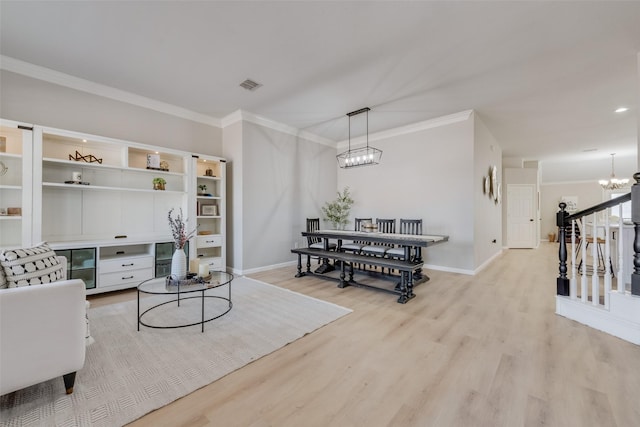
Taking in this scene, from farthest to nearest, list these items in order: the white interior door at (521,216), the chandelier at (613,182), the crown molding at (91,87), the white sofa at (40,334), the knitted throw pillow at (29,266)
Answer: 1. the chandelier at (613,182)
2. the white interior door at (521,216)
3. the crown molding at (91,87)
4. the knitted throw pillow at (29,266)
5. the white sofa at (40,334)

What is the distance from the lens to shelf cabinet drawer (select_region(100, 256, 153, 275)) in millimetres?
3496

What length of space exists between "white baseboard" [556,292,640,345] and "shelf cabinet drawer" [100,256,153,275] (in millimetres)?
5218

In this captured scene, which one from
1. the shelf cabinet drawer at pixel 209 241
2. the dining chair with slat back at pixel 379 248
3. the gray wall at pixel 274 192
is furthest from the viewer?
the gray wall at pixel 274 192

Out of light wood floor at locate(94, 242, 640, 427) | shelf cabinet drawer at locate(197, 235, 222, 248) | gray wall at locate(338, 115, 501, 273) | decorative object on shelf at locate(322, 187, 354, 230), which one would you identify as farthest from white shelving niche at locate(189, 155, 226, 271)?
gray wall at locate(338, 115, 501, 273)

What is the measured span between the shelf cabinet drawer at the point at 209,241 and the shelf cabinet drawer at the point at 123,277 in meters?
0.81

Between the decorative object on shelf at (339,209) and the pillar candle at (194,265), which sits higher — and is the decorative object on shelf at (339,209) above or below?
above

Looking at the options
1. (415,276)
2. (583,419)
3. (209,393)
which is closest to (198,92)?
(209,393)

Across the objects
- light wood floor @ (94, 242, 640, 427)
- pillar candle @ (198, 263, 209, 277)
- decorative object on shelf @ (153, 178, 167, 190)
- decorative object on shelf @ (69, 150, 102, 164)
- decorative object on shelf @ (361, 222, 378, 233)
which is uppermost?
decorative object on shelf @ (69, 150, 102, 164)

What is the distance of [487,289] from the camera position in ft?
12.7

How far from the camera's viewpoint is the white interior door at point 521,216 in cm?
808

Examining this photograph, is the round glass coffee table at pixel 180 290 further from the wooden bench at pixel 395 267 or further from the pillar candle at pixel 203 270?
the wooden bench at pixel 395 267

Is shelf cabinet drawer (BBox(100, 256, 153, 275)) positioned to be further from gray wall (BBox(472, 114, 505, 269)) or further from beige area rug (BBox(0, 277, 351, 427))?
gray wall (BBox(472, 114, 505, 269))

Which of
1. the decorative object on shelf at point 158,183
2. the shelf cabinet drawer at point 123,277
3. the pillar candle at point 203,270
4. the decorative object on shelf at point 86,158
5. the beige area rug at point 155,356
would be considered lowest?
the beige area rug at point 155,356

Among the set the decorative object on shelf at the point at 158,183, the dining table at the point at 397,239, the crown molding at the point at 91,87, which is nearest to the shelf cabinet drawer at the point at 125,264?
the decorative object on shelf at the point at 158,183
